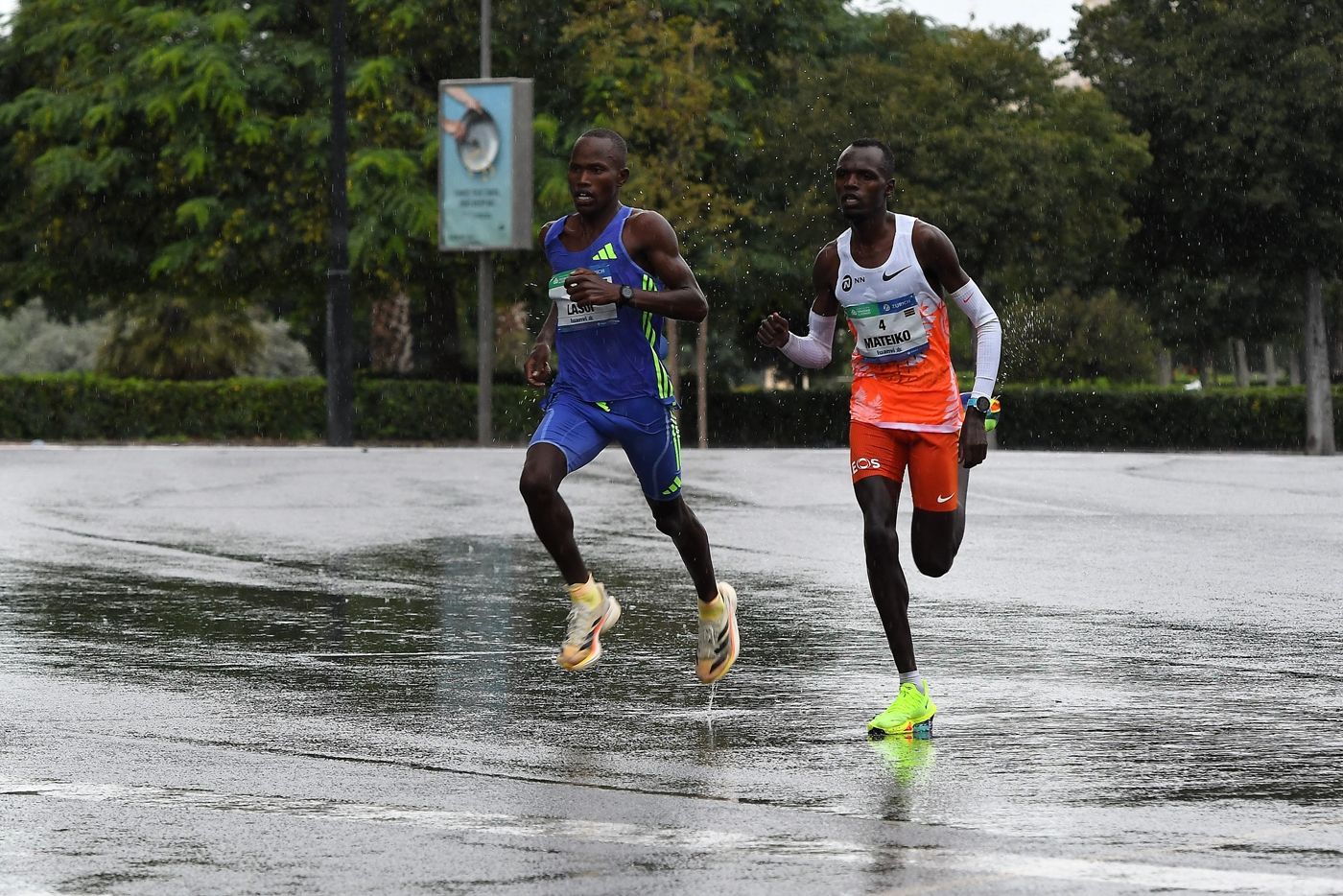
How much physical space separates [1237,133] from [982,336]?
3422cm

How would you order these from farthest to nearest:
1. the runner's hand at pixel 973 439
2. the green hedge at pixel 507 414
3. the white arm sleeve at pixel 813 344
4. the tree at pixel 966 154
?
the green hedge at pixel 507 414 < the tree at pixel 966 154 < the white arm sleeve at pixel 813 344 < the runner's hand at pixel 973 439

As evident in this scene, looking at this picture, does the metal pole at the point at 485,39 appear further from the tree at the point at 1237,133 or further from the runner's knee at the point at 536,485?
the runner's knee at the point at 536,485

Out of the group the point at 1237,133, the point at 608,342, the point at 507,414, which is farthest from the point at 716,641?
the point at 1237,133

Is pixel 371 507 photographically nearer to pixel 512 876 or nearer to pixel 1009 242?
pixel 512 876

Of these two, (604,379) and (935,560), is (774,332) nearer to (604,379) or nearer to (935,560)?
(604,379)

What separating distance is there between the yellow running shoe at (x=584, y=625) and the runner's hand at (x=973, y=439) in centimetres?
136

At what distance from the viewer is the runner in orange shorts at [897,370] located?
7.52 metres

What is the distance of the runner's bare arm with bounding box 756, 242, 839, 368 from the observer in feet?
25.4

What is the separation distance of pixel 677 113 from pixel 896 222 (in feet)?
99.5

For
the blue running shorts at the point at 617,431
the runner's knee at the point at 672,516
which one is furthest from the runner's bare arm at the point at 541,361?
the runner's knee at the point at 672,516

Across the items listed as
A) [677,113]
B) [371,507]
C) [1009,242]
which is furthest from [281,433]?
[371,507]

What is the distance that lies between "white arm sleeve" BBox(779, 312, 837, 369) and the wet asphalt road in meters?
1.13

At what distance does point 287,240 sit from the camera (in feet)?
130

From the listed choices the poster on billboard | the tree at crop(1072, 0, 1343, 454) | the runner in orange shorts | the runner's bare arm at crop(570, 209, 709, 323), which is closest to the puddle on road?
the runner in orange shorts
